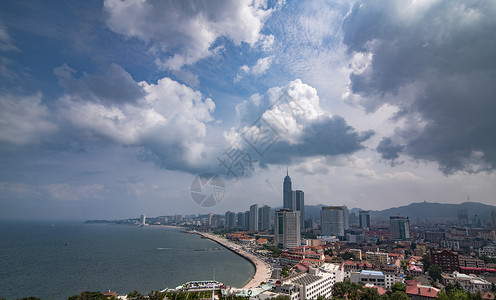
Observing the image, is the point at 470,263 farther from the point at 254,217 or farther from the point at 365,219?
the point at 365,219

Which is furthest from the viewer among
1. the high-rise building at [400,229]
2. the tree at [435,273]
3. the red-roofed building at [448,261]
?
the high-rise building at [400,229]

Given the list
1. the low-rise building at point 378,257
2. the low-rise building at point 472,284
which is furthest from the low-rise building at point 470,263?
the low-rise building at point 472,284

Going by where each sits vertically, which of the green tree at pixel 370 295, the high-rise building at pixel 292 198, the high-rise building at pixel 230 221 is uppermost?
the high-rise building at pixel 292 198

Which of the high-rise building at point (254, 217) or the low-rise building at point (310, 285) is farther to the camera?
the high-rise building at point (254, 217)

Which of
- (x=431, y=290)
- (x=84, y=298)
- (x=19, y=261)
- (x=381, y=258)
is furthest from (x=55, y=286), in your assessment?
(x=381, y=258)

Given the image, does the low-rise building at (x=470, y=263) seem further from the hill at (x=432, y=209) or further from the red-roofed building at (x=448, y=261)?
the hill at (x=432, y=209)

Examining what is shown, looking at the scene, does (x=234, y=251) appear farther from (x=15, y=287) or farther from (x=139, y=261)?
(x=15, y=287)

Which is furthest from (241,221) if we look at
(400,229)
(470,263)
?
(470,263)
